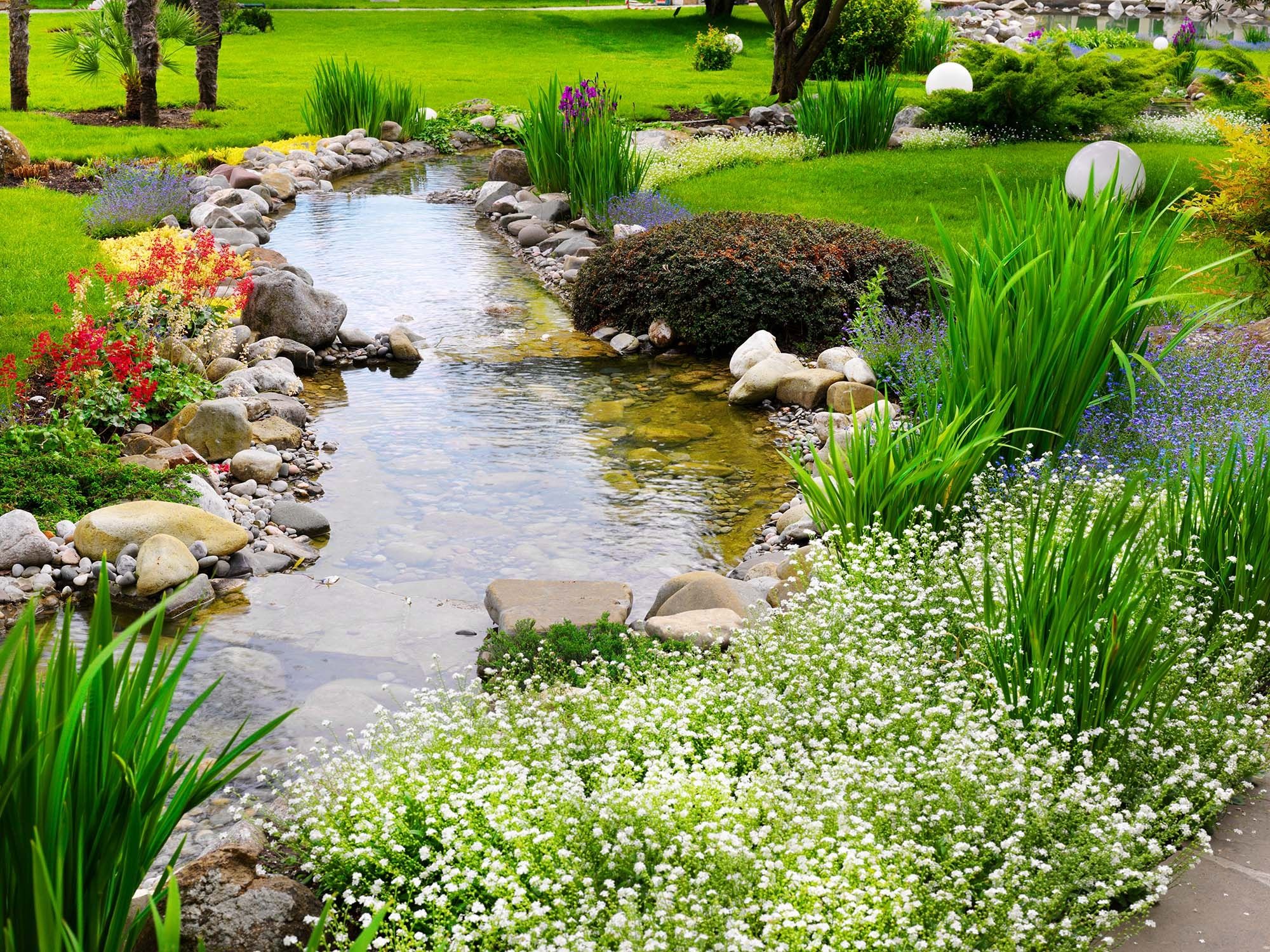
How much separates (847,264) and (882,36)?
19.7 metres

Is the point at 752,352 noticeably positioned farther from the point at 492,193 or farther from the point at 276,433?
the point at 492,193

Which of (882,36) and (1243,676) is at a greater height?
(882,36)

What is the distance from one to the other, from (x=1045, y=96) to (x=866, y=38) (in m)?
9.88

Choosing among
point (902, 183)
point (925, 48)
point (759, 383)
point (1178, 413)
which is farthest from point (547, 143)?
point (925, 48)

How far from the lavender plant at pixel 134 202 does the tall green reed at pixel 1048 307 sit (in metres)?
9.55

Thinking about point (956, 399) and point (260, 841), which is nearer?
point (260, 841)

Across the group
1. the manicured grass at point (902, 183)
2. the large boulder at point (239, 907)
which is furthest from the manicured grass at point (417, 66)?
the large boulder at point (239, 907)

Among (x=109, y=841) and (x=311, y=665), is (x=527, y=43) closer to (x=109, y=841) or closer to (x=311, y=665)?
(x=311, y=665)

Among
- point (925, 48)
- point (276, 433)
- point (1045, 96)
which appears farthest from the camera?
point (925, 48)

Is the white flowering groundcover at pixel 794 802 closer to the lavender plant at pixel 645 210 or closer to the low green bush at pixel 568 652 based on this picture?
the low green bush at pixel 568 652

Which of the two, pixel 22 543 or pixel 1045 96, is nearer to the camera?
pixel 22 543

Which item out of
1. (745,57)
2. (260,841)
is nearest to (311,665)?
(260,841)

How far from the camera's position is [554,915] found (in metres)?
3.29

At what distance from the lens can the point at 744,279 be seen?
9.91 metres
